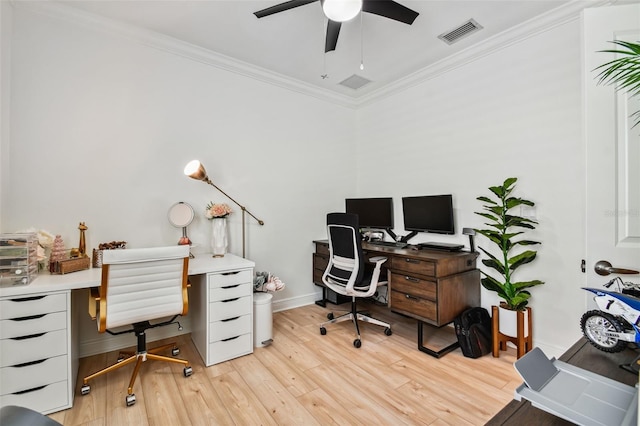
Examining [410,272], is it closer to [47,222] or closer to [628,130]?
[628,130]

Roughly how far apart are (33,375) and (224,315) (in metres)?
1.12

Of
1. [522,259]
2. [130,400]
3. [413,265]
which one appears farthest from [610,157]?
[130,400]

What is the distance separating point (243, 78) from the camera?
329cm

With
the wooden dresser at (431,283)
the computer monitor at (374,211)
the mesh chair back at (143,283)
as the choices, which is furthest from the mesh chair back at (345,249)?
the mesh chair back at (143,283)

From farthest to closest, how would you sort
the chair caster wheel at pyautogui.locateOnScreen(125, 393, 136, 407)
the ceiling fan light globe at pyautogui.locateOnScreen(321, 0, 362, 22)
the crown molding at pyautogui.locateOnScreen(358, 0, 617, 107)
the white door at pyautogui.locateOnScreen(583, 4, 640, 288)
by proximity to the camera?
the crown molding at pyautogui.locateOnScreen(358, 0, 617, 107) < the chair caster wheel at pyautogui.locateOnScreen(125, 393, 136, 407) < the ceiling fan light globe at pyautogui.locateOnScreen(321, 0, 362, 22) < the white door at pyautogui.locateOnScreen(583, 4, 640, 288)

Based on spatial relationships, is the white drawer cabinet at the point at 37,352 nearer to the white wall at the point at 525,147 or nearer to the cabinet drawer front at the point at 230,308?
the cabinet drawer front at the point at 230,308

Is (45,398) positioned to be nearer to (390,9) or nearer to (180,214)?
(180,214)

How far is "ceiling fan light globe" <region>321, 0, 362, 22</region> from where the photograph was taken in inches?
66.3

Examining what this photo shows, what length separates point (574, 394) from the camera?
75 centimetres

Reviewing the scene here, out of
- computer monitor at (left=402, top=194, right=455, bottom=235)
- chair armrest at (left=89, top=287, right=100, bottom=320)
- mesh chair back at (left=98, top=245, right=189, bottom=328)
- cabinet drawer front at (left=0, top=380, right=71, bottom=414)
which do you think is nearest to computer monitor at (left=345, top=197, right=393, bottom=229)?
computer monitor at (left=402, top=194, right=455, bottom=235)

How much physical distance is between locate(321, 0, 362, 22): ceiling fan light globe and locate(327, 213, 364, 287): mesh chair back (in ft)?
4.84

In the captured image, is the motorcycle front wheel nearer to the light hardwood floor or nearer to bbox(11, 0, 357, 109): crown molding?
the light hardwood floor

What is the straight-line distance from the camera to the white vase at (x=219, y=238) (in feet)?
9.49

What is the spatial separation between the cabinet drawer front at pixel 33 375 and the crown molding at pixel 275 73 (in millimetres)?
2540
